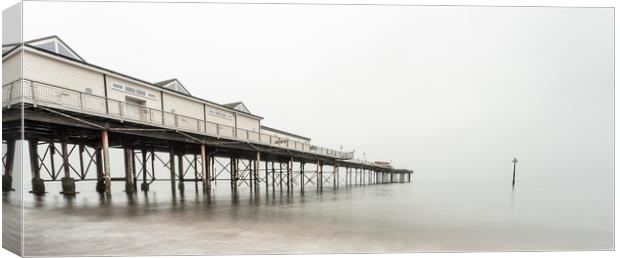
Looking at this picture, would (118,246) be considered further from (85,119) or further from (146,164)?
(146,164)

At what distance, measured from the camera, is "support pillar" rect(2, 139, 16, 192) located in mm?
8016

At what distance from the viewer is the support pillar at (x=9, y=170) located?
26.3 ft

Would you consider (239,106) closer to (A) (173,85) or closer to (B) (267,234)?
(A) (173,85)

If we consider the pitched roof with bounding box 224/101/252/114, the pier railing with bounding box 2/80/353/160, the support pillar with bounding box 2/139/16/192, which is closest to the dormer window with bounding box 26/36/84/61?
the pier railing with bounding box 2/80/353/160

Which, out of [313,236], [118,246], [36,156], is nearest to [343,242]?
[313,236]

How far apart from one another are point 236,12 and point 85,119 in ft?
35.2

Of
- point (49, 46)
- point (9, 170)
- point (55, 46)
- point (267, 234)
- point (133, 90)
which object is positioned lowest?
point (267, 234)

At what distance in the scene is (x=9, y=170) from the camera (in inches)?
334

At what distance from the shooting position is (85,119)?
14508mm

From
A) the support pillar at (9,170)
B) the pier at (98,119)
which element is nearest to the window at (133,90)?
the pier at (98,119)

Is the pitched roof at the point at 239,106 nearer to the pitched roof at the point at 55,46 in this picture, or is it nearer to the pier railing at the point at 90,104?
the pier railing at the point at 90,104

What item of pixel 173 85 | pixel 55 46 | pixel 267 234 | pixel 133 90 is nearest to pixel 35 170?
pixel 133 90

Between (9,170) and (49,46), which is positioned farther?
(49,46)

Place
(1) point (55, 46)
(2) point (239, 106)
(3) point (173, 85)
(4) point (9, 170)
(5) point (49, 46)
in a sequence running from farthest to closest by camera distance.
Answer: (2) point (239, 106) → (3) point (173, 85) → (1) point (55, 46) → (5) point (49, 46) → (4) point (9, 170)
